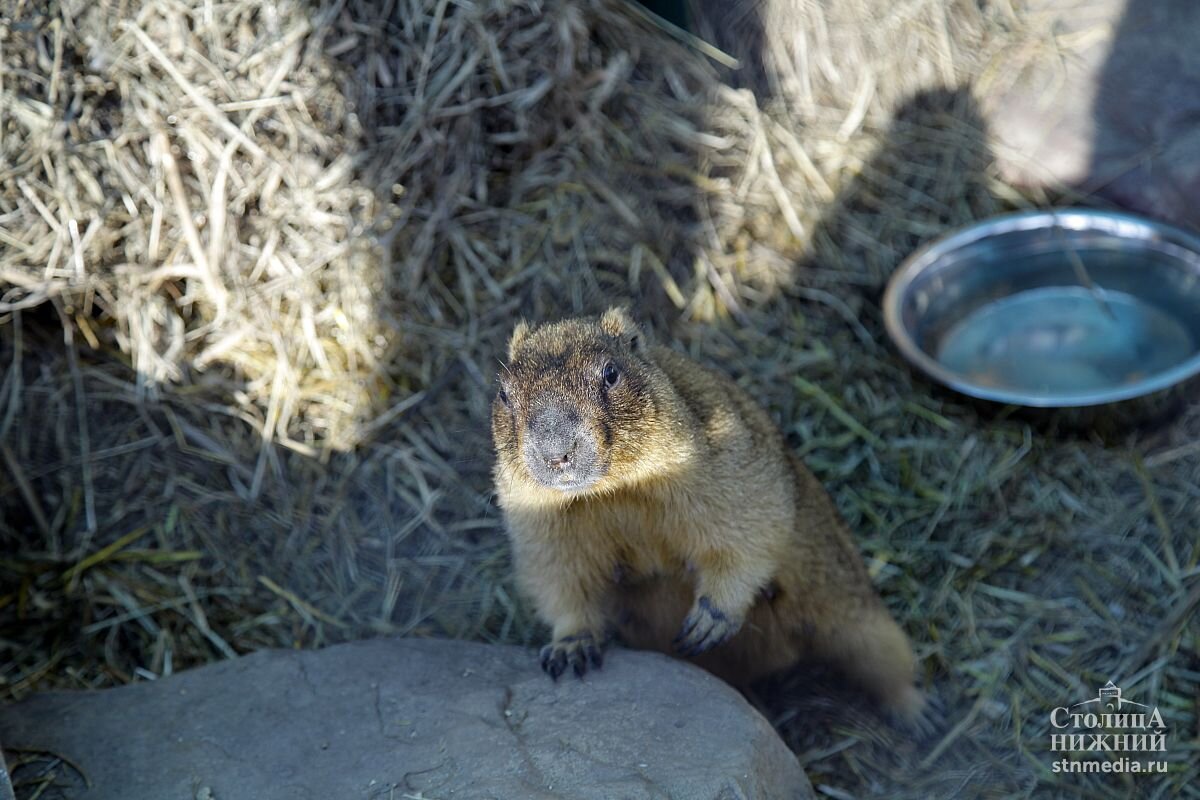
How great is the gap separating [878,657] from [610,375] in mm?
1991

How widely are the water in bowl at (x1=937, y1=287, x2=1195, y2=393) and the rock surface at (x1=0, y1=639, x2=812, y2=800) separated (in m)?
3.11

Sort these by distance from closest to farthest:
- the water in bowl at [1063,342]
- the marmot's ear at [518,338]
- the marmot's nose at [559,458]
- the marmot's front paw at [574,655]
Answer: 1. the marmot's nose at [559,458]
2. the marmot's ear at [518,338]
3. the marmot's front paw at [574,655]
4. the water in bowl at [1063,342]

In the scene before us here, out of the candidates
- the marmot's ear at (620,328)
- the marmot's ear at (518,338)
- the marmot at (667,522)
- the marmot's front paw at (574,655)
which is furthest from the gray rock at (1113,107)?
the marmot's front paw at (574,655)

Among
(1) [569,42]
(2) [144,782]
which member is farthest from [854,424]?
(2) [144,782]

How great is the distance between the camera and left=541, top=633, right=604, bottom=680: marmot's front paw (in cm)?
459

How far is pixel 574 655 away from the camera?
4.61 m

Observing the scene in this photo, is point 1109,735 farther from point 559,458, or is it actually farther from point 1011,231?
point 1011,231

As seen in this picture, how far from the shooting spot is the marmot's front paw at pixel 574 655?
4586 mm

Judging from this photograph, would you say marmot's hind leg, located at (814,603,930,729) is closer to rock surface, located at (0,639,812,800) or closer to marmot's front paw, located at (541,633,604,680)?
rock surface, located at (0,639,812,800)

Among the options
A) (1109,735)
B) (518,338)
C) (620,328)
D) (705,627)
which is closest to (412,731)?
(705,627)

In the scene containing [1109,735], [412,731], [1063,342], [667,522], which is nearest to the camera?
[412,731]

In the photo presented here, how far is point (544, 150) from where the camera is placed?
6461 mm

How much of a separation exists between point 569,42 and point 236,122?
1.76 metres

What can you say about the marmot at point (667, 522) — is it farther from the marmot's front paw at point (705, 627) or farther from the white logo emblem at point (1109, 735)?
the white logo emblem at point (1109, 735)
